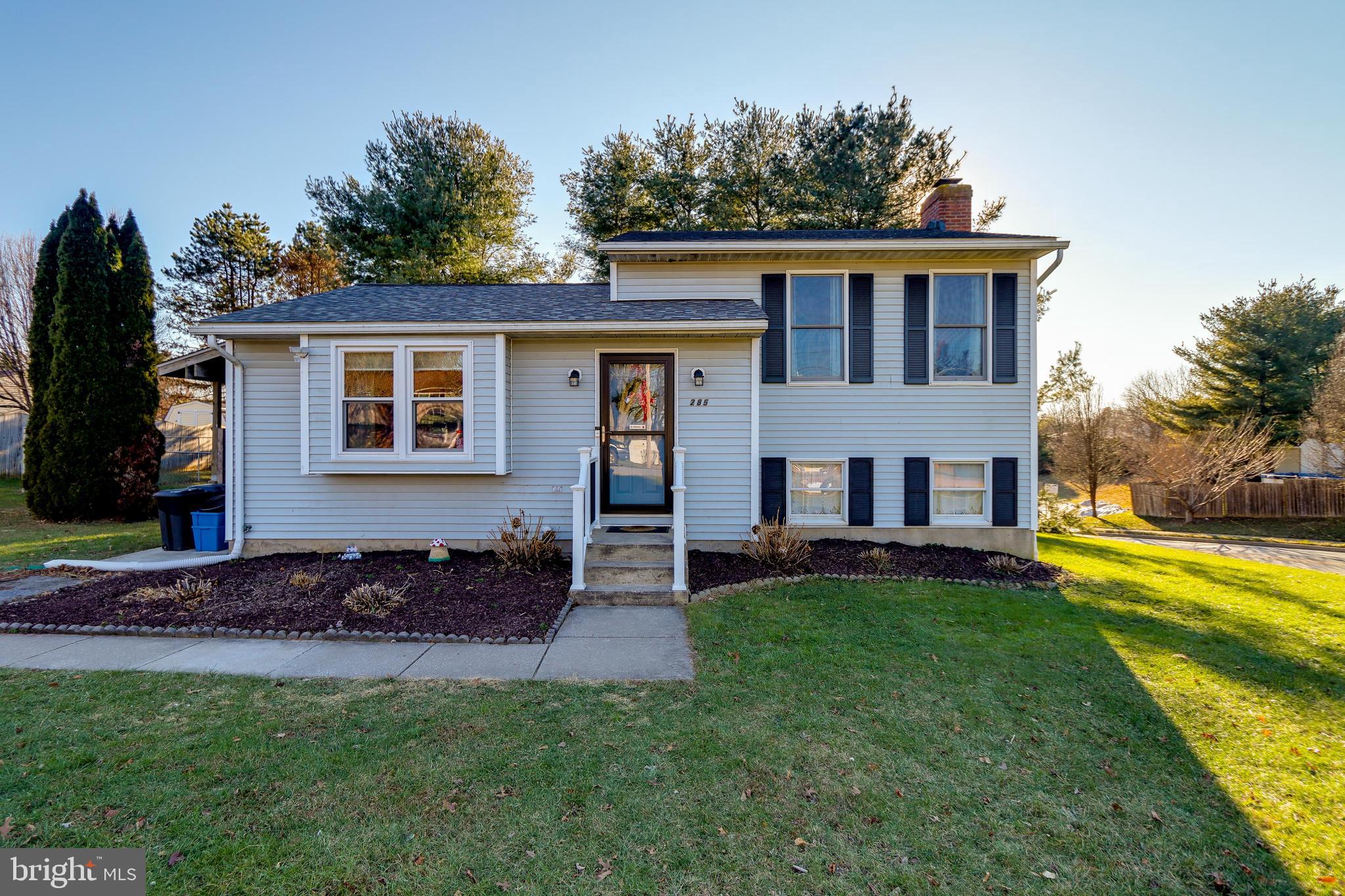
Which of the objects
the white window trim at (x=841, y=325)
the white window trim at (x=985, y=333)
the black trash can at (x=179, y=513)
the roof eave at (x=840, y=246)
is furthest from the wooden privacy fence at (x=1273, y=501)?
the black trash can at (x=179, y=513)

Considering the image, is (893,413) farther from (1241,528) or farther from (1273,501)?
(1273,501)

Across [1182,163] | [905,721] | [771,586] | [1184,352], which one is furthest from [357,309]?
[1184,352]

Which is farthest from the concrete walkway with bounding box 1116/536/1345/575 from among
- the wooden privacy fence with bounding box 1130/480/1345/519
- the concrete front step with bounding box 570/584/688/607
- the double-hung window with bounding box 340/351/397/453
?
the double-hung window with bounding box 340/351/397/453

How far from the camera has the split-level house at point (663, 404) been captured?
274 inches

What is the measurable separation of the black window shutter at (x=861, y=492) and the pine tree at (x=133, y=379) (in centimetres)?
1482

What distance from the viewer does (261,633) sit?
486 centimetres

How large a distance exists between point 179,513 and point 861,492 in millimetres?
10119

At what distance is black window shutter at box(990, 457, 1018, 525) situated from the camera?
8062 millimetres

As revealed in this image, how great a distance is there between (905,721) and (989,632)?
7.06ft

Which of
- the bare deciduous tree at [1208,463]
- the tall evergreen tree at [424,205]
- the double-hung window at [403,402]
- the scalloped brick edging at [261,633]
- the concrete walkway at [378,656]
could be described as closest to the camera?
the concrete walkway at [378,656]

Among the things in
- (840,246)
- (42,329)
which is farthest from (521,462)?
(42,329)

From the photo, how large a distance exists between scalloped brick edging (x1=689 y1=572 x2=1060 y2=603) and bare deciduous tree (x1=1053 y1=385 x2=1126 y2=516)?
1590 centimetres

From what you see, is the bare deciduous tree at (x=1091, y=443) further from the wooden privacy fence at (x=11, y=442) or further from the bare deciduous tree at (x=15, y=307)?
the wooden privacy fence at (x=11, y=442)

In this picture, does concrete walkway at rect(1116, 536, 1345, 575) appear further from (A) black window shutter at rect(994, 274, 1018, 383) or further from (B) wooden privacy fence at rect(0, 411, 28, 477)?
(B) wooden privacy fence at rect(0, 411, 28, 477)
